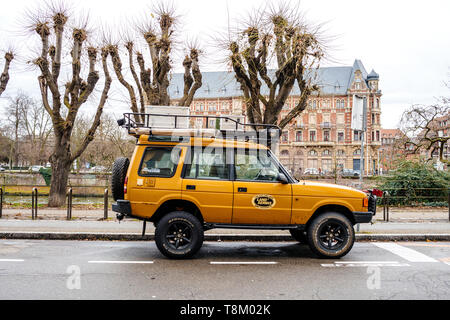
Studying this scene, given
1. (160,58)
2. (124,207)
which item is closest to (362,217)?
(124,207)

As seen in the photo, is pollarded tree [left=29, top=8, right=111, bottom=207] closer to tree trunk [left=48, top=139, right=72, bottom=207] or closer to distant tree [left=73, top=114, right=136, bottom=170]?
tree trunk [left=48, top=139, right=72, bottom=207]

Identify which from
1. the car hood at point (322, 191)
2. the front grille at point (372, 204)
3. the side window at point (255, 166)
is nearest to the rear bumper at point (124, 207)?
the side window at point (255, 166)

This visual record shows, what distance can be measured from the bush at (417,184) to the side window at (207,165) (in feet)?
43.8

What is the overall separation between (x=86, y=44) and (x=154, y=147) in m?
13.6

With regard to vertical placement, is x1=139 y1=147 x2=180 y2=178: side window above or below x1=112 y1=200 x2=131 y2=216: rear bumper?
above

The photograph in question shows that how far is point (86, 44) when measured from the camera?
18938 millimetres

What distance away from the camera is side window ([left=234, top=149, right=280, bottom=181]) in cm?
767

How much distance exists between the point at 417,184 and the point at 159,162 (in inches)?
623

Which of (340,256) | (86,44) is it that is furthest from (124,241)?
(86,44)

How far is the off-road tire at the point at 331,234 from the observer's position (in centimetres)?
755

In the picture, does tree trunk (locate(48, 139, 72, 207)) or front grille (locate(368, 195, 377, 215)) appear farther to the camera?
tree trunk (locate(48, 139, 72, 207))

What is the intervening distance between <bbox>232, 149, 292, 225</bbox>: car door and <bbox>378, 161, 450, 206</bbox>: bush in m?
12.7

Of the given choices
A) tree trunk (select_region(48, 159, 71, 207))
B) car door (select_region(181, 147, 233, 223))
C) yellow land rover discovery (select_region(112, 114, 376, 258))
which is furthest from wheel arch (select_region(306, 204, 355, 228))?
tree trunk (select_region(48, 159, 71, 207))
